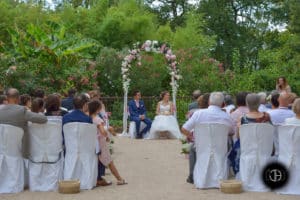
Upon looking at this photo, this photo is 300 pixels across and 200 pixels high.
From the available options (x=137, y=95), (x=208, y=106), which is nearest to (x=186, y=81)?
(x=137, y=95)

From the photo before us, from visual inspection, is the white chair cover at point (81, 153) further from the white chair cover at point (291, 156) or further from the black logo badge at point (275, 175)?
the white chair cover at point (291, 156)

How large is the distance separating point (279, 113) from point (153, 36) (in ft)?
64.7

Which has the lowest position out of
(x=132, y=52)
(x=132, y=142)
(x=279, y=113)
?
(x=132, y=142)

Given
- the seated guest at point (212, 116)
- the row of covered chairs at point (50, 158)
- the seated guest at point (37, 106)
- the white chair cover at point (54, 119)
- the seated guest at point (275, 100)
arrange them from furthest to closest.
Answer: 1. the seated guest at point (275, 100)
2. the seated guest at point (37, 106)
3. the white chair cover at point (54, 119)
4. the seated guest at point (212, 116)
5. the row of covered chairs at point (50, 158)

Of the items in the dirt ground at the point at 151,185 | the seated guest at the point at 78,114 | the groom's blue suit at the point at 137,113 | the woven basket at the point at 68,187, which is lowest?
the dirt ground at the point at 151,185

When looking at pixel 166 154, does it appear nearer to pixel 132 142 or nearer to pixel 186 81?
pixel 132 142

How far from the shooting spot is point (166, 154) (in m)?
12.9

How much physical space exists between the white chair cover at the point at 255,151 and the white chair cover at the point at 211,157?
32 centimetres

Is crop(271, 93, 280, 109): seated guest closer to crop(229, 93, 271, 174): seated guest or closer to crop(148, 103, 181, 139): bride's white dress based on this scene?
crop(229, 93, 271, 174): seated guest

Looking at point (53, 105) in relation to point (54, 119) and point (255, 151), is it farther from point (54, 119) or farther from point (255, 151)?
point (255, 151)

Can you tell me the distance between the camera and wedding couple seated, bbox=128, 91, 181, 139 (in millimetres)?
16672

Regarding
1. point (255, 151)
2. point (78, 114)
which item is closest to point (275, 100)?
point (255, 151)

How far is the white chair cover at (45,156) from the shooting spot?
8.38 m

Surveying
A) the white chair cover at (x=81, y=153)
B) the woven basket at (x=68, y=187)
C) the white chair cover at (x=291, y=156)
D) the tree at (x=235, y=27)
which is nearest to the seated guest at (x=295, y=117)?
the white chair cover at (x=291, y=156)
